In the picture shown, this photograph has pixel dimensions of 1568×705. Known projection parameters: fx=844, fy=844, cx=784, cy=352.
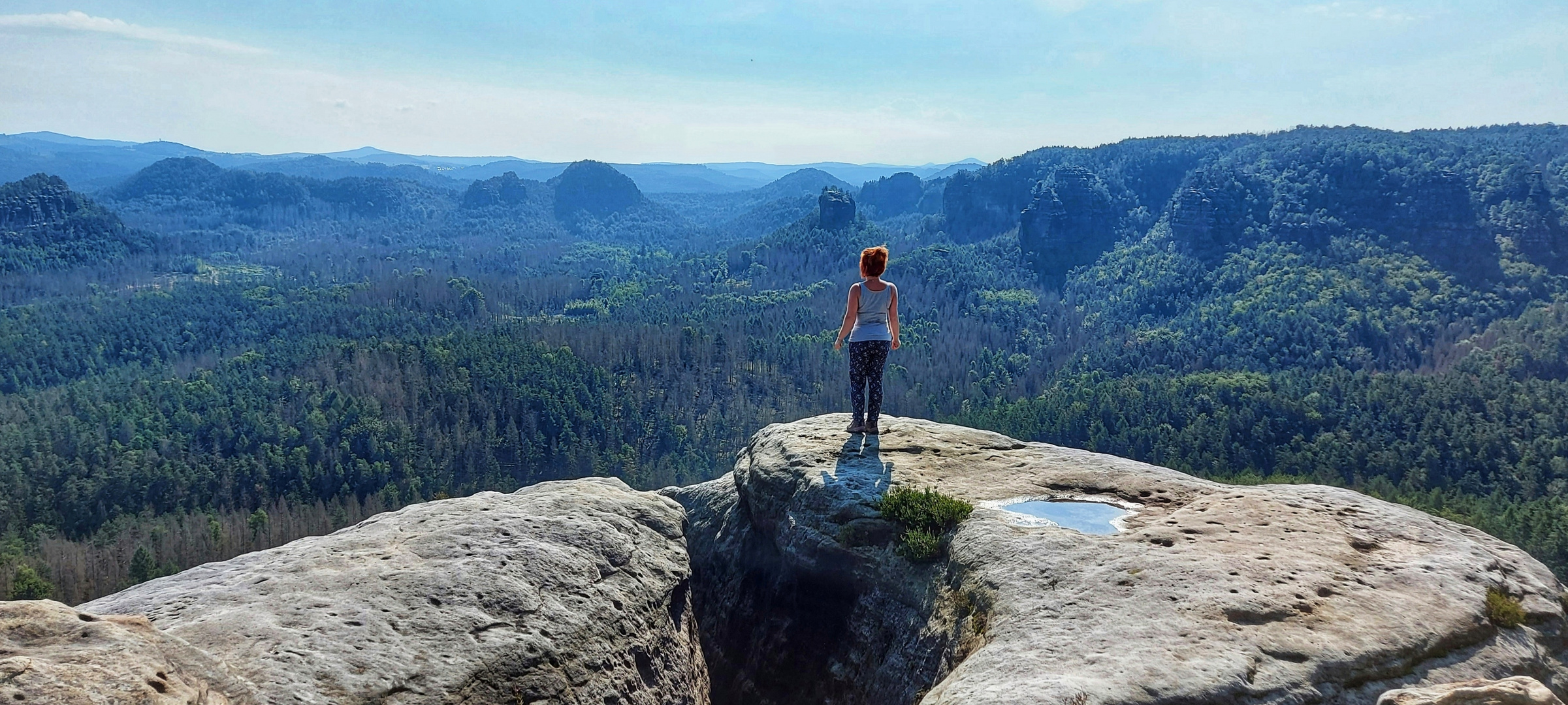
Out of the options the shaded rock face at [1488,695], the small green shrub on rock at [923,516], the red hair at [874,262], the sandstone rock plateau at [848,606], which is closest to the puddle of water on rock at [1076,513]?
the sandstone rock plateau at [848,606]

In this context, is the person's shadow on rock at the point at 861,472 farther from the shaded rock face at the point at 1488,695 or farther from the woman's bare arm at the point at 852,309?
the shaded rock face at the point at 1488,695

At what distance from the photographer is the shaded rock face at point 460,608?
11734 millimetres

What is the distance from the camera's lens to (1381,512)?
51.0 feet

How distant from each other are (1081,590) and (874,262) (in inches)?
330

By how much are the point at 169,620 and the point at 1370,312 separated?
217580 millimetres

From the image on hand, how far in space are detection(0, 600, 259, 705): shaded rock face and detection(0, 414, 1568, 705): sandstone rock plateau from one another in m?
0.03

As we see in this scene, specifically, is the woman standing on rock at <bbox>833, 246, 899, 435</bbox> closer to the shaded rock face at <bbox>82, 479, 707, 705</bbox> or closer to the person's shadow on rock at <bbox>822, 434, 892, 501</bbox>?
the person's shadow on rock at <bbox>822, 434, 892, 501</bbox>

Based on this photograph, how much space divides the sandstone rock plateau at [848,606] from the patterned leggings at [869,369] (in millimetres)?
1034

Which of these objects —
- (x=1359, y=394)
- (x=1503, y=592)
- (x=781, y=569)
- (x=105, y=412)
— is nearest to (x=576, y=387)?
(x=105, y=412)

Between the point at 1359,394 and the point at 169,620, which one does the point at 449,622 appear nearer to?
the point at 169,620

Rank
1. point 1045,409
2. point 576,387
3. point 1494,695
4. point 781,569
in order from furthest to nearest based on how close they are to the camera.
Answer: point 576,387 < point 1045,409 < point 781,569 < point 1494,695

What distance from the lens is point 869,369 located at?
2031 cm

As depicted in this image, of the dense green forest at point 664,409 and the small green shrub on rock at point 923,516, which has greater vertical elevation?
the small green shrub on rock at point 923,516

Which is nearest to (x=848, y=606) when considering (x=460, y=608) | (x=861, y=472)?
(x=861, y=472)
